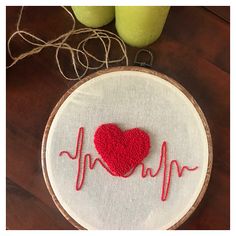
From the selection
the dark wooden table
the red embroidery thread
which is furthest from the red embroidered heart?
the dark wooden table

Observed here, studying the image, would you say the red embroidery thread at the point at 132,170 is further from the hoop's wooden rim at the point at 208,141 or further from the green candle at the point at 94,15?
the green candle at the point at 94,15

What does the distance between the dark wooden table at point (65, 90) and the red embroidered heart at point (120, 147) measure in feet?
0.38

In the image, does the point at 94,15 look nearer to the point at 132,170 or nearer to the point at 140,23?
the point at 140,23

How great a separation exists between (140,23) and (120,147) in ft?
0.54

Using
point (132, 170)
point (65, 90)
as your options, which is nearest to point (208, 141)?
point (132, 170)

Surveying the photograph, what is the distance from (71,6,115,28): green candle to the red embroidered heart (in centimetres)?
16

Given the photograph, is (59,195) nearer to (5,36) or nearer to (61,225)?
(61,225)

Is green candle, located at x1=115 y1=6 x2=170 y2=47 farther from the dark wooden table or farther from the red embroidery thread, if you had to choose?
the red embroidery thread

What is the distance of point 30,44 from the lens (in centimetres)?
61

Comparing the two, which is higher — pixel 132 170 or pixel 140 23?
pixel 140 23

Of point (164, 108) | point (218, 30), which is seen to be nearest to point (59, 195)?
point (164, 108)

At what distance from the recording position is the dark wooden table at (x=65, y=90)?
58 cm

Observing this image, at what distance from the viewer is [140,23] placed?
20.0 inches

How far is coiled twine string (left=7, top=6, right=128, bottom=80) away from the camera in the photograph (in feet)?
1.96
